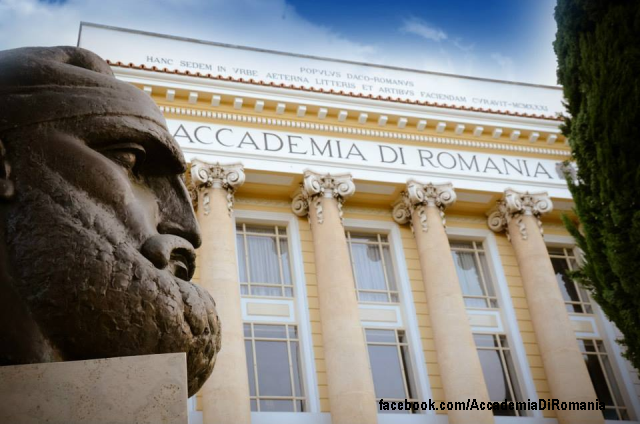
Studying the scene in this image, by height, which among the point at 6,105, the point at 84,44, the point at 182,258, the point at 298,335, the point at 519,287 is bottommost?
the point at 182,258

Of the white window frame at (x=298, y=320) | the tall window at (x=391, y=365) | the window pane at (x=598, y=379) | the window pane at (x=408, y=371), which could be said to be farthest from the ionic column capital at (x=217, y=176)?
the window pane at (x=598, y=379)

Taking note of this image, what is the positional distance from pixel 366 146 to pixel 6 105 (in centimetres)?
1527

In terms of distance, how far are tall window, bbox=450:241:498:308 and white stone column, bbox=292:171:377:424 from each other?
11.5ft

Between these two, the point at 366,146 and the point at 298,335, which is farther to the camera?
the point at 366,146

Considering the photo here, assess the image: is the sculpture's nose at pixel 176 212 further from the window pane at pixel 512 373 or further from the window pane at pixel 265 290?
the window pane at pixel 512 373

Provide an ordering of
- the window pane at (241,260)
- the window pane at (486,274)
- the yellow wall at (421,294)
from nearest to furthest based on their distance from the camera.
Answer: the yellow wall at (421,294) < the window pane at (241,260) < the window pane at (486,274)

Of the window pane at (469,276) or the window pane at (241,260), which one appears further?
the window pane at (469,276)

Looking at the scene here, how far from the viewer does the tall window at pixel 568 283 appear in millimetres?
18484

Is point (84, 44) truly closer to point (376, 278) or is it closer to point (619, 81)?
point (376, 278)

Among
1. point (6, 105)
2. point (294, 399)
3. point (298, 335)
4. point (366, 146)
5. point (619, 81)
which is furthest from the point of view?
point (366, 146)

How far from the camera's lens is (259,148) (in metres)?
16.9

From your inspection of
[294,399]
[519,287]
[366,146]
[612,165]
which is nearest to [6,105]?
[612,165]

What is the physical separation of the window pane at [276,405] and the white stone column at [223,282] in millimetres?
1148

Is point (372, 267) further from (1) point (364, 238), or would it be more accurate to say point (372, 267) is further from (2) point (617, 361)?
(2) point (617, 361)
